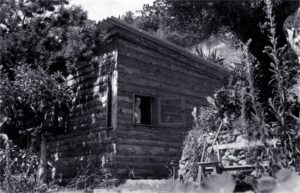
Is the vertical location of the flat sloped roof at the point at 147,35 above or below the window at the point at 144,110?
above

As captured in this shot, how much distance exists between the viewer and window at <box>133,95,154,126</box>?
11.5 metres

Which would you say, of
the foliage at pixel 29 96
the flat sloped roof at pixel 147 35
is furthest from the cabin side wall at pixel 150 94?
the foliage at pixel 29 96

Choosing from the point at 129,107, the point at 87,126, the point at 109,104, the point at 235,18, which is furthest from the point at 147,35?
the point at 87,126

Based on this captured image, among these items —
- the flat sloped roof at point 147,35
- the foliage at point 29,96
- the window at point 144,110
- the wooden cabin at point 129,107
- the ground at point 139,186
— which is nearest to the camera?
the ground at point 139,186

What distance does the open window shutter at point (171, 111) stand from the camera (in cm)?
1204

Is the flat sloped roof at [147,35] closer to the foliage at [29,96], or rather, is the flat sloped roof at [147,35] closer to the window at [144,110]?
the window at [144,110]

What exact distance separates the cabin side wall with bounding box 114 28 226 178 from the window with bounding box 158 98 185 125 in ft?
0.37

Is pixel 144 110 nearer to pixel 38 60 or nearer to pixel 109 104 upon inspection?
pixel 109 104

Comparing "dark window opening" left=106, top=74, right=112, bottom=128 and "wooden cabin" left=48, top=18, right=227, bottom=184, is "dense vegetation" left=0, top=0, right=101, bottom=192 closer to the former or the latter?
"wooden cabin" left=48, top=18, right=227, bottom=184

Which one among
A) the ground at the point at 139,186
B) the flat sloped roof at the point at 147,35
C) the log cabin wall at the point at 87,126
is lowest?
the ground at the point at 139,186

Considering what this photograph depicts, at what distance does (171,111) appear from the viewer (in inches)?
491

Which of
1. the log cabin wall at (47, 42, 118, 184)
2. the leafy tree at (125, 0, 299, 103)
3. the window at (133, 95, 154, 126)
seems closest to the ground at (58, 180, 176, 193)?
the log cabin wall at (47, 42, 118, 184)

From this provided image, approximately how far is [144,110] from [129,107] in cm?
176

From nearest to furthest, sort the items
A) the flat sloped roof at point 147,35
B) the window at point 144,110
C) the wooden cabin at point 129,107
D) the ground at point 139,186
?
the ground at point 139,186 → the flat sloped roof at point 147,35 → the wooden cabin at point 129,107 → the window at point 144,110
